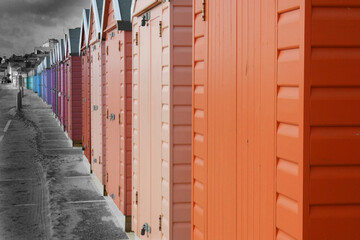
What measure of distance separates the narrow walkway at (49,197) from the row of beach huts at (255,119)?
8.21ft

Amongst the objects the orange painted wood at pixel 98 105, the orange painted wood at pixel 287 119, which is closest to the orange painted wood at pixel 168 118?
the orange painted wood at pixel 287 119

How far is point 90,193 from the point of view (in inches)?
443

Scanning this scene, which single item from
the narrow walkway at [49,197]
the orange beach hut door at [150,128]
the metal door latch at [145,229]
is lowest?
the narrow walkway at [49,197]

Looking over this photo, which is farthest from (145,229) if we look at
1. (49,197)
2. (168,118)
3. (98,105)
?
(98,105)

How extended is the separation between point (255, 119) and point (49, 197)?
338 inches

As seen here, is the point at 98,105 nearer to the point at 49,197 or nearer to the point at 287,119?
the point at 49,197

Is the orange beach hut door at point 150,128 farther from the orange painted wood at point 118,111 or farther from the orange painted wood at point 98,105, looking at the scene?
the orange painted wood at point 98,105

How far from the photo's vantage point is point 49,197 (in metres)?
10.9

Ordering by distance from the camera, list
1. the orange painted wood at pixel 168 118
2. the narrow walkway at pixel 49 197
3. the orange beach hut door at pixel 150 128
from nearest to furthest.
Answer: the orange painted wood at pixel 168 118, the orange beach hut door at pixel 150 128, the narrow walkway at pixel 49 197

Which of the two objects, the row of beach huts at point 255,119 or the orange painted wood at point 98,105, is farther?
the orange painted wood at point 98,105

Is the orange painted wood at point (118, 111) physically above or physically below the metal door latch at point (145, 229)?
above

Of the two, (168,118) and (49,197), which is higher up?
(168,118)

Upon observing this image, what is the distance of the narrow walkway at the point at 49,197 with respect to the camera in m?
8.44
